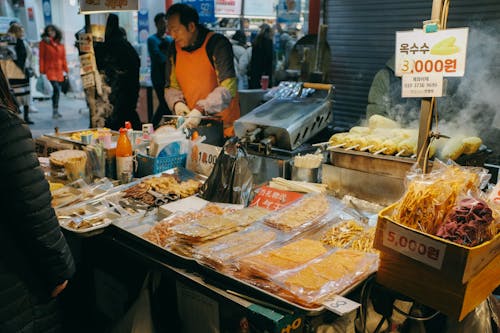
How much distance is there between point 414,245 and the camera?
189 centimetres

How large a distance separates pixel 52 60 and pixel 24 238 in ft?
38.5

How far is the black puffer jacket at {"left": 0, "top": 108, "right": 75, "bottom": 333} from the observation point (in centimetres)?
189

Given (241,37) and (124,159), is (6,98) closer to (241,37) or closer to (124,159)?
(124,159)

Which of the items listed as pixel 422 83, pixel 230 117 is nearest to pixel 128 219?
pixel 422 83

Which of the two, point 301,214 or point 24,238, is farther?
point 301,214

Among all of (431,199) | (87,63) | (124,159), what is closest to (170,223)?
(124,159)

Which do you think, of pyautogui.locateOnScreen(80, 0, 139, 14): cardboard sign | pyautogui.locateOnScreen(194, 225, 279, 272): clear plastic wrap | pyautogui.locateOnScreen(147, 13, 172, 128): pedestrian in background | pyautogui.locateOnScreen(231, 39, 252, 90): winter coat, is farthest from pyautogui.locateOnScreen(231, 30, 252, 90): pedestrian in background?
pyautogui.locateOnScreen(194, 225, 279, 272): clear plastic wrap

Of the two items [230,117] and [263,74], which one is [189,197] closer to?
[230,117]

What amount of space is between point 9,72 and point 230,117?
751cm

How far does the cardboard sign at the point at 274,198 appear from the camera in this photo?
113 inches

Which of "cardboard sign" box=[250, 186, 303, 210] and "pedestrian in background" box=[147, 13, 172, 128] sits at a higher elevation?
"pedestrian in background" box=[147, 13, 172, 128]

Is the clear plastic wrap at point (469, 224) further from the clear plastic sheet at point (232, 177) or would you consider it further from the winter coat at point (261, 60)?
the winter coat at point (261, 60)

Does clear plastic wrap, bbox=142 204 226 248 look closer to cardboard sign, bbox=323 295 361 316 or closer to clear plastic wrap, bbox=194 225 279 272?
clear plastic wrap, bbox=194 225 279 272

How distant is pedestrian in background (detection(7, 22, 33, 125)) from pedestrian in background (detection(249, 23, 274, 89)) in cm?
561
